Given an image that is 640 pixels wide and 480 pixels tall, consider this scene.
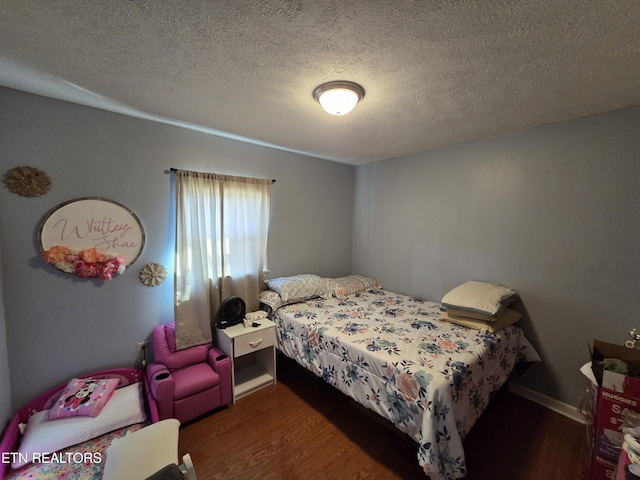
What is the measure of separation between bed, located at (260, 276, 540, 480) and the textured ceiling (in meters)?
1.69

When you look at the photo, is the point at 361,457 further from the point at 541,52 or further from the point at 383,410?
the point at 541,52

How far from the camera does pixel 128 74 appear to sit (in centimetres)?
141

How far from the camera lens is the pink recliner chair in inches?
71.9

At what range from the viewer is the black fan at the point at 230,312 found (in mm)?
2316

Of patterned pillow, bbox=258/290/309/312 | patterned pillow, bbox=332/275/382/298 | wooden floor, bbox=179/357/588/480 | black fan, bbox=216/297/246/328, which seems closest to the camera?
wooden floor, bbox=179/357/588/480

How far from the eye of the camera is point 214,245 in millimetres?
2383

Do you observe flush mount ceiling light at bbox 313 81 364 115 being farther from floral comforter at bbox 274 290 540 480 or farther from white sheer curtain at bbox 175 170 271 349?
floral comforter at bbox 274 290 540 480

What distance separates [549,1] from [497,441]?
253 centimetres

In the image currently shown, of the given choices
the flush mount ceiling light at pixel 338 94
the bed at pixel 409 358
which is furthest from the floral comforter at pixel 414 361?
the flush mount ceiling light at pixel 338 94

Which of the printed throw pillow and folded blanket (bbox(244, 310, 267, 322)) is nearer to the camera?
the printed throw pillow

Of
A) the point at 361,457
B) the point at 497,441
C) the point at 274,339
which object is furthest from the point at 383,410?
the point at 274,339

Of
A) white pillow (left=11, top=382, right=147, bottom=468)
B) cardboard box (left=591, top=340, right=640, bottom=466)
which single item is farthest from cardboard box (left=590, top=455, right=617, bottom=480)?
white pillow (left=11, top=382, right=147, bottom=468)

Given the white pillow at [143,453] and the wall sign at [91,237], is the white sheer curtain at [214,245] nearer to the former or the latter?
the wall sign at [91,237]

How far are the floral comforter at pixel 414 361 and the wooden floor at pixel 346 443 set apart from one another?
0.34 m
